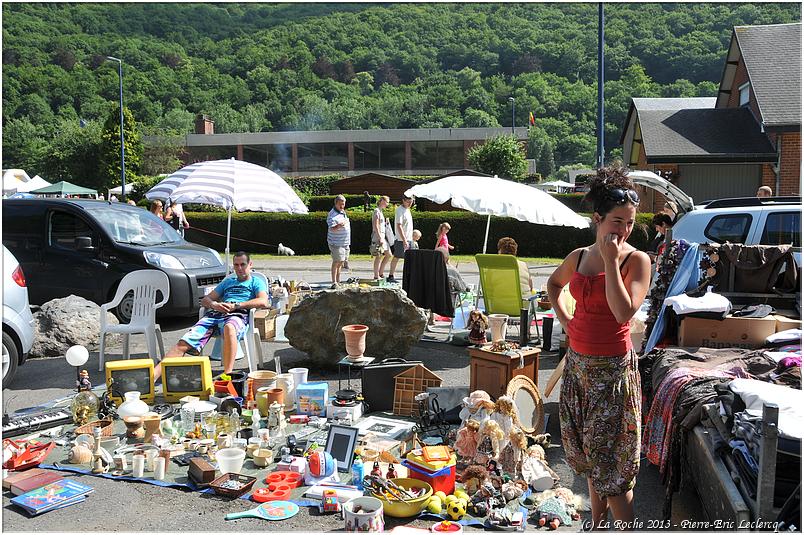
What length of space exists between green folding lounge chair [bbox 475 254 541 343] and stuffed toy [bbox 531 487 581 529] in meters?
4.36

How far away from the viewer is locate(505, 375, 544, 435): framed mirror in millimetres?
5152

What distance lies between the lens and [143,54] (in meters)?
89.1

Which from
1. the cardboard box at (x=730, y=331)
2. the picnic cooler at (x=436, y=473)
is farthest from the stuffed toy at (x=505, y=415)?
the cardboard box at (x=730, y=331)

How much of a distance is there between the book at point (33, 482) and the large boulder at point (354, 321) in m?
3.23

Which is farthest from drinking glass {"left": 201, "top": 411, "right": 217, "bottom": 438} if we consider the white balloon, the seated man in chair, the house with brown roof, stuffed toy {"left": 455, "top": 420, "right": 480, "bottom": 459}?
the house with brown roof

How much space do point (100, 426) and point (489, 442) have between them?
3.11m

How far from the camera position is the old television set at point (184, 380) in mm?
6199

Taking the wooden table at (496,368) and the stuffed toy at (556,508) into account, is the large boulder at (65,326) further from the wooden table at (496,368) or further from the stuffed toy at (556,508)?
the stuffed toy at (556,508)

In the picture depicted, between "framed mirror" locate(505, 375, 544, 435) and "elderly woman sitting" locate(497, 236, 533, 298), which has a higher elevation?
"elderly woman sitting" locate(497, 236, 533, 298)

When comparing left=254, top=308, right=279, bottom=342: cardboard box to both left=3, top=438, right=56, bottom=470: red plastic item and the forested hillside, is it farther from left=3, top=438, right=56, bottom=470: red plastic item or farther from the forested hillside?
the forested hillside

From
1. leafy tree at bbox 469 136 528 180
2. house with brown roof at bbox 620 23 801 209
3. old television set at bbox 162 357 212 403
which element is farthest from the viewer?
leafy tree at bbox 469 136 528 180

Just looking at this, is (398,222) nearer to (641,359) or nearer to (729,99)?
(641,359)

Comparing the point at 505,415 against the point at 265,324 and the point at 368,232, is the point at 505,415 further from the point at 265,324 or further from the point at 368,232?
the point at 368,232

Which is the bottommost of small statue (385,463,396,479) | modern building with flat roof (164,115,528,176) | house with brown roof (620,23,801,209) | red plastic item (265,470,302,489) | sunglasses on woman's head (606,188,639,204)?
red plastic item (265,470,302,489)
